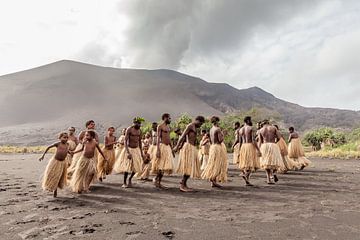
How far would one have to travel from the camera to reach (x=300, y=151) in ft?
49.5

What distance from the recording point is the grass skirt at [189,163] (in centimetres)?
888

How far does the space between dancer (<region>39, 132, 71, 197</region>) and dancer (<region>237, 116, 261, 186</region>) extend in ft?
15.2

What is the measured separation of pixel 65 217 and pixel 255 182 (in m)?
6.12

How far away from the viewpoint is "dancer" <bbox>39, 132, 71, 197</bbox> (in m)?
8.16

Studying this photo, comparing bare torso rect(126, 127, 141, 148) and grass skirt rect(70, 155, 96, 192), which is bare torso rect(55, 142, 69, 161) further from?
bare torso rect(126, 127, 141, 148)

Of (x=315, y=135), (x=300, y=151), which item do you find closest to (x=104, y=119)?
(x=315, y=135)

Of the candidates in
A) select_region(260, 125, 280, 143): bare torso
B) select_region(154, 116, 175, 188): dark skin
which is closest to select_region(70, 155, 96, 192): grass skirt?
select_region(154, 116, 175, 188): dark skin

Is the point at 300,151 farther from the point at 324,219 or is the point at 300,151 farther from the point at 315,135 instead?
the point at 315,135

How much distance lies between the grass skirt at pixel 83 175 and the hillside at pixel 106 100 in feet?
230

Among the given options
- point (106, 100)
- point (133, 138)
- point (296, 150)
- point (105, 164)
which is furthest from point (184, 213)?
point (106, 100)

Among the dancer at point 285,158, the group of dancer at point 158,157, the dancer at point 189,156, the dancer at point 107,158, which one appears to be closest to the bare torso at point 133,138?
the group of dancer at point 158,157

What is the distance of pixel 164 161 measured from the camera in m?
9.32

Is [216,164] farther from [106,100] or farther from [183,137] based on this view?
[106,100]

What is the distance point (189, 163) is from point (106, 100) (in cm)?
12174
